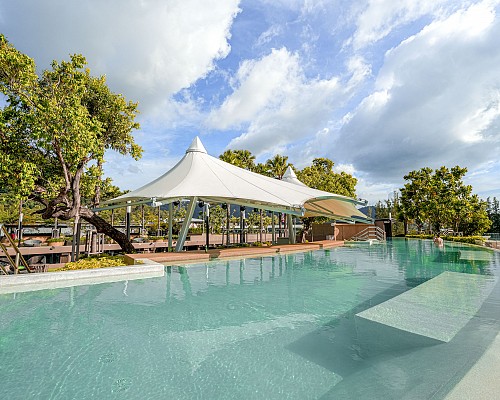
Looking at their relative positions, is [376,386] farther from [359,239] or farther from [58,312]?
[359,239]

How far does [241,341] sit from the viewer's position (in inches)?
171

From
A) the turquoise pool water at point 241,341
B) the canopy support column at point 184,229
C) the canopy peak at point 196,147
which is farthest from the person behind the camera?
the canopy peak at point 196,147

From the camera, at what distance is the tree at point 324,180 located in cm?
3069

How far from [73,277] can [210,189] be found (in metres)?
6.54

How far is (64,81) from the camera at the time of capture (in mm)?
12273

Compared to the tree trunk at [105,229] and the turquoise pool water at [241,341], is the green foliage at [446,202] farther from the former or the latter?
the tree trunk at [105,229]

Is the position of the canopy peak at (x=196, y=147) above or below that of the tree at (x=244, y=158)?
below

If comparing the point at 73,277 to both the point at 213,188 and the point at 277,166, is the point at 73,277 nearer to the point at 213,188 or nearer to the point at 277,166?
the point at 213,188

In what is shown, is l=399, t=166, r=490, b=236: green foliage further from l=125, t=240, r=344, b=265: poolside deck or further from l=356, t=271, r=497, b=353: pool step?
l=356, t=271, r=497, b=353: pool step

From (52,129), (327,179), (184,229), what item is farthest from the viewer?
(327,179)

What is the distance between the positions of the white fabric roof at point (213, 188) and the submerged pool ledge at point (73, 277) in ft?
12.2

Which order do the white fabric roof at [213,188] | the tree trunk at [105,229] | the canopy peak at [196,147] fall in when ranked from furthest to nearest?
the canopy peak at [196,147], the tree trunk at [105,229], the white fabric roof at [213,188]

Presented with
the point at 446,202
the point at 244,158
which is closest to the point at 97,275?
the point at 244,158

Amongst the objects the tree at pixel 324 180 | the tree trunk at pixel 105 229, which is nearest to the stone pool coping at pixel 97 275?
the tree trunk at pixel 105 229
